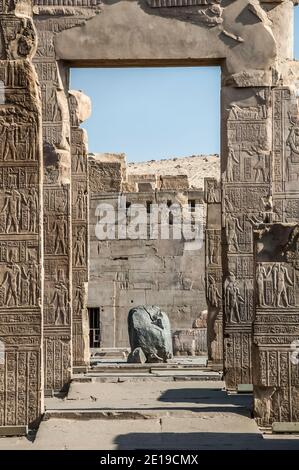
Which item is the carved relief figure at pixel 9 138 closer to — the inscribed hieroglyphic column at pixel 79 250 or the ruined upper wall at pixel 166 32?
the ruined upper wall at pixel 166 32

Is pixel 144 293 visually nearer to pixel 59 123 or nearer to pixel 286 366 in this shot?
pixel 59 123

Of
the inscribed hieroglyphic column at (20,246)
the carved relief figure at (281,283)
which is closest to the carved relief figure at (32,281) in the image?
the inscribed hieroglyphic column at (20,246)

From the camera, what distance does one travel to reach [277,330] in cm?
1099

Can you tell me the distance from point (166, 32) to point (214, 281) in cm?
447

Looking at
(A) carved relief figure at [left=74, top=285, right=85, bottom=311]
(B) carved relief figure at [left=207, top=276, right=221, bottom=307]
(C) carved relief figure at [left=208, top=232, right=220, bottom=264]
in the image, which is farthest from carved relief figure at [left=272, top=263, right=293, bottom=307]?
(C) carved relief figure at [left=208, top=232, right=220, bottom=264]

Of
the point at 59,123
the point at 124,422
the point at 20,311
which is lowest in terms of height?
the point at 124,422

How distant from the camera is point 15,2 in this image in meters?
10.4

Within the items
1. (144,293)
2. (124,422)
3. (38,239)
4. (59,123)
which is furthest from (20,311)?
(144,293)

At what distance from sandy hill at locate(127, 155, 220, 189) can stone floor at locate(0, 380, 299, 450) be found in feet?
156

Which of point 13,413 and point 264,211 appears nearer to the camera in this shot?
point 13,413

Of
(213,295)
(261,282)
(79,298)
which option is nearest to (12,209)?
(261,282)

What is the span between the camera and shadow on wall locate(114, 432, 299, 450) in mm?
9133

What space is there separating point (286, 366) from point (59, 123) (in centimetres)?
455

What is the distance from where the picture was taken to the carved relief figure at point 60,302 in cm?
1423
